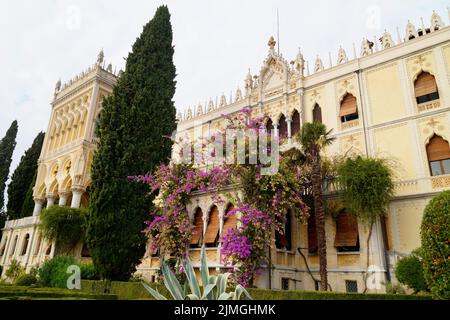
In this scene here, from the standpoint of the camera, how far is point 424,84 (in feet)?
59.2

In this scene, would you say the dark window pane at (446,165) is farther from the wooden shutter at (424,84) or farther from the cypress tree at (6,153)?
the cypress tree at (6,153)

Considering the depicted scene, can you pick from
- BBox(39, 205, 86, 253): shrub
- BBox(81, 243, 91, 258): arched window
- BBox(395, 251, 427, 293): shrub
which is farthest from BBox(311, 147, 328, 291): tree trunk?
BBox(81, 243, 91, 258): arched window

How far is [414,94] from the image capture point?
18094 millimetres

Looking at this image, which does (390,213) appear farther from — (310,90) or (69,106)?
(69,106)

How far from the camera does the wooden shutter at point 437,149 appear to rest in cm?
1639

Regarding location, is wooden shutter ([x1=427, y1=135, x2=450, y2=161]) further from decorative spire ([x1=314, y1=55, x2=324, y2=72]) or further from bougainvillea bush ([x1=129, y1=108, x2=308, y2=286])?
decorative spire ([x1=314, y1=55, x2=324, y2=72])

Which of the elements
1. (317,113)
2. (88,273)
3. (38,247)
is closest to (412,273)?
(317,113)

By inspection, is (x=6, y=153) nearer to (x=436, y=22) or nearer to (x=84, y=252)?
(x=84, y=252)

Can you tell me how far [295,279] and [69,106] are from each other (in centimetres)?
2700

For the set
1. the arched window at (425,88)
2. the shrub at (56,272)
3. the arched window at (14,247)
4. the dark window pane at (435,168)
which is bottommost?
the shrub at (56,272)

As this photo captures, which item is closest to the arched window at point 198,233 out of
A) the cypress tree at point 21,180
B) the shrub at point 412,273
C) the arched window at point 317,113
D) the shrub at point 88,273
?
the shrub at point 88,273

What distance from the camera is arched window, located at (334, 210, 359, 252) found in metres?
16.7

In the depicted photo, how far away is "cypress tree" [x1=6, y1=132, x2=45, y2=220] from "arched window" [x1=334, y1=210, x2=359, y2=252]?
31.9 m
